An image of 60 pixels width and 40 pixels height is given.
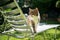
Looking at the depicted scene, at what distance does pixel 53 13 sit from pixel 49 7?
347 mm

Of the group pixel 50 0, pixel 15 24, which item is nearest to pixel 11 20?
pixel 15 24

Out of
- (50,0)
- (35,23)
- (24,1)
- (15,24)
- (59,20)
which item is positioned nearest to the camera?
(15,24)

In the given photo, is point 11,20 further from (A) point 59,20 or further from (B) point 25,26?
(A) point 59,20

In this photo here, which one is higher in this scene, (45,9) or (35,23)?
(35,23)

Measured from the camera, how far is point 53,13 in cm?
1064

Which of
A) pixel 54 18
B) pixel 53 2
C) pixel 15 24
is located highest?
pixel 15 24

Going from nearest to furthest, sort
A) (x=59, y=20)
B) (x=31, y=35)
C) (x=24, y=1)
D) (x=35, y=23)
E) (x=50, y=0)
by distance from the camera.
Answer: (x=31, y=35) < (x=35, y=23) < (x=59, y=20) < (x=50, y=0) < (x=24, y=1)

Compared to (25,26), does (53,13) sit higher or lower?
lower

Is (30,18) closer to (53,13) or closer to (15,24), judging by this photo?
(15,24)

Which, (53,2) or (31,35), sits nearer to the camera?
(31,35)

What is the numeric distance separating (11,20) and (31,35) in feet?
1.00

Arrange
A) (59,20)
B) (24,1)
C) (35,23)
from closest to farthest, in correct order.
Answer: (35,23), (59,20), (24,1)

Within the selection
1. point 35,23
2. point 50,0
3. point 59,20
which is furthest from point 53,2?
point 35,23

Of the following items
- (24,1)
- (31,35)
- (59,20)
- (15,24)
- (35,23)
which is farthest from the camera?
(24,1)
